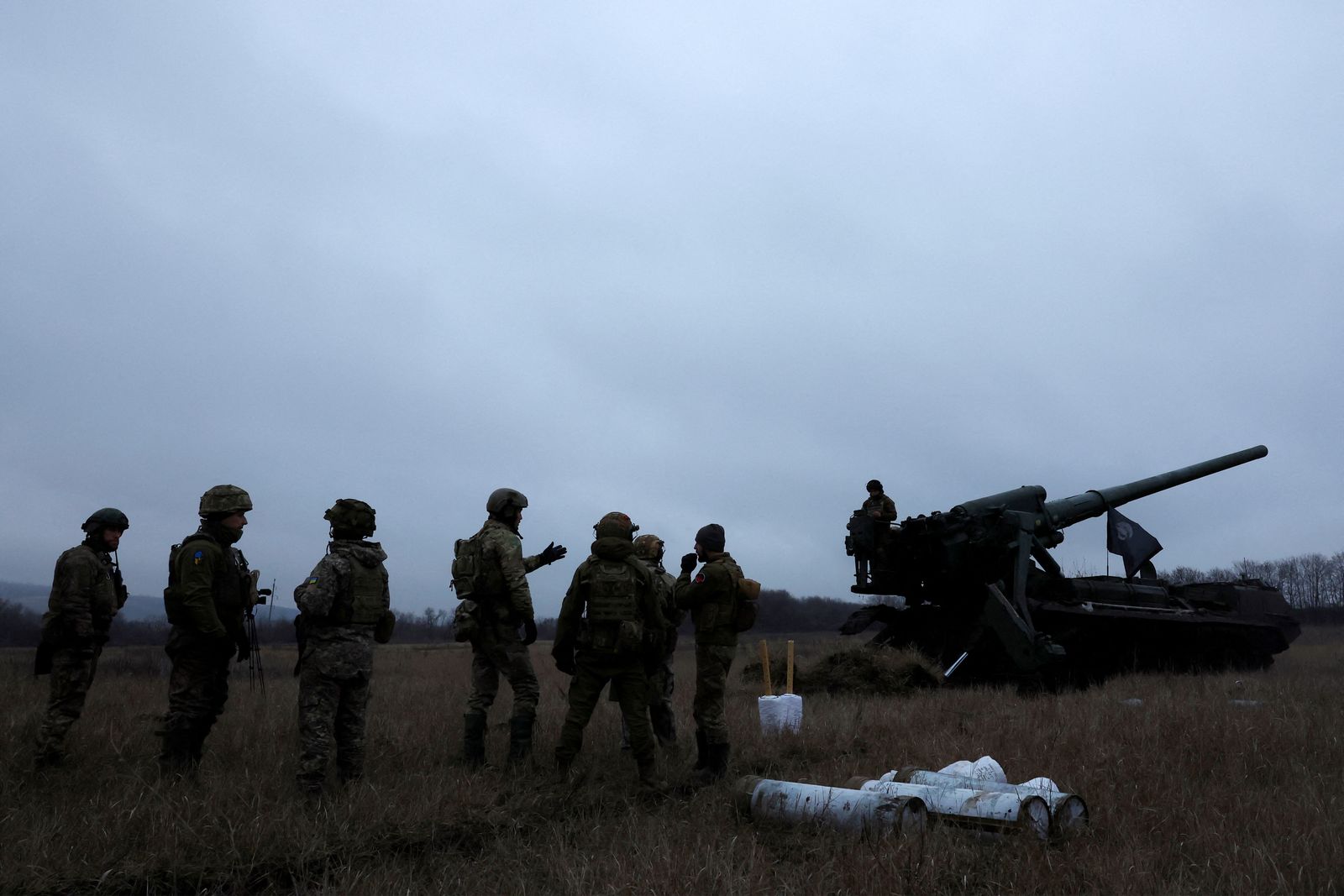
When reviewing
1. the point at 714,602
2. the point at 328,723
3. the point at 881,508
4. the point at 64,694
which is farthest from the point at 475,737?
the point at 881,508

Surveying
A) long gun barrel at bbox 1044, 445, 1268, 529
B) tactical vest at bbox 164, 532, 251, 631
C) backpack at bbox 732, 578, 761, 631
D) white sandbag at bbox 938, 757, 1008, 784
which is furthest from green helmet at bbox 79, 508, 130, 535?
long gun barrel at bbox 1044, 445, 1268, 529

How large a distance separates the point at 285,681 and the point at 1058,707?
1262cm

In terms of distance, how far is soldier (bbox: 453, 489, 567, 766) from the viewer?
697cm

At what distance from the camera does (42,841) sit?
4383 mm

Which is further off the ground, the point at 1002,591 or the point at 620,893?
the point at 1002,591

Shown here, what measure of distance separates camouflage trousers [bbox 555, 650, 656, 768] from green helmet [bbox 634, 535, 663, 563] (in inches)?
74.8

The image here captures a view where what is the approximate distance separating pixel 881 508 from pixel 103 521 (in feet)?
32.5

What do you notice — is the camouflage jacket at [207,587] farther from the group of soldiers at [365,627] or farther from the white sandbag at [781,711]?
the white sandbag at [781,711]

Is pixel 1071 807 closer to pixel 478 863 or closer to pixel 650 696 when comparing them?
pixel 650 696

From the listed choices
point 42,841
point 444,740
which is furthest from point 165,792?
point 444,740

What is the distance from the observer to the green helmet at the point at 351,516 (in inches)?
240

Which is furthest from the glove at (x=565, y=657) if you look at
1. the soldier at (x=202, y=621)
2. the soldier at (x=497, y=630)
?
the soldier at (x=202, y=621)

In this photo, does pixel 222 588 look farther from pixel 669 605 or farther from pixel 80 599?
pixel 669 605

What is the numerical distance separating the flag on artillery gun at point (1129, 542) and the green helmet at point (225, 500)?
13.6m
